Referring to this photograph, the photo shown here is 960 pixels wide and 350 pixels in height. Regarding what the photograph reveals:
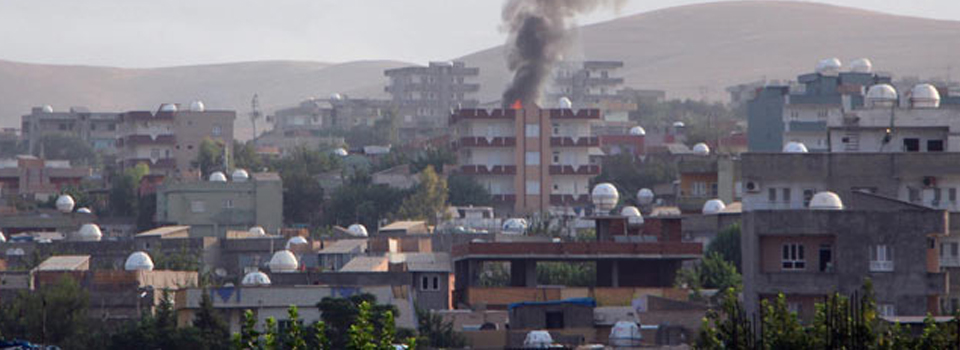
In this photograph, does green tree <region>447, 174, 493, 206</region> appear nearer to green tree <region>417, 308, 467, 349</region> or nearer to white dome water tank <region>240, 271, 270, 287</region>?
white dome water tank <region>240, 271, 270, 287</region>

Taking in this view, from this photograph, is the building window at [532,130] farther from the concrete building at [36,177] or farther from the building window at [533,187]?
the concrete building at [36,177]

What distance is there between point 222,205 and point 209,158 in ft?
69.9

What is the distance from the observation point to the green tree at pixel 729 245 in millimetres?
84825

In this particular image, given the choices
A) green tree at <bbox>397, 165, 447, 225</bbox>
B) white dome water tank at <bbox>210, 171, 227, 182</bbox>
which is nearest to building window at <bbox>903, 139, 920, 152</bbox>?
green tree at <bbox>397, 165, 447, 225</bbox>

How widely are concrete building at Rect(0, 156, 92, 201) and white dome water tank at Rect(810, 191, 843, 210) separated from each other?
82651 millimetres

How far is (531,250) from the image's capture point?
264ft

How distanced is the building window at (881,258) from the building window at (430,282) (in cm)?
2368

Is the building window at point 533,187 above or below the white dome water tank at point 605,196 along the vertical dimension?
above

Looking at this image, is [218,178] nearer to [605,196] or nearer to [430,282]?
[605,196]

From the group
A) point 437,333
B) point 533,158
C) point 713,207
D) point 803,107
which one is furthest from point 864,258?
point 533,158

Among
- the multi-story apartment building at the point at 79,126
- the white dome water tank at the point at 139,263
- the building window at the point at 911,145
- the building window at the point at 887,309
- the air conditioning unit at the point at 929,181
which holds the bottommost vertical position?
the building window at the point at 887,309

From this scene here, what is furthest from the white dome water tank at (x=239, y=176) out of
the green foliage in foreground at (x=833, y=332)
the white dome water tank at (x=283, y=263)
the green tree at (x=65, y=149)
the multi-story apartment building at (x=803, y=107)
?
the green foliage in foreground at (x=833, y=332)

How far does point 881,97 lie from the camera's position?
7775 cm

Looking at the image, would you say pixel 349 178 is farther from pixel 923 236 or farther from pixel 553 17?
pixel 923 236
